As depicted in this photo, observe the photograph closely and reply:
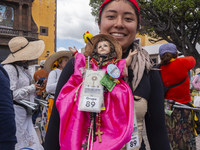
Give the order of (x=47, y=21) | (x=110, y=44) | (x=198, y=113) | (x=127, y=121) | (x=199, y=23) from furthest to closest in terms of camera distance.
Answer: (x=47, y=21) < (x=199, y=23) < (x=198, y=113) < (x=110, y=44) < (x=127, y=121)

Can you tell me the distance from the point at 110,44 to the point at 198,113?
2837 mm

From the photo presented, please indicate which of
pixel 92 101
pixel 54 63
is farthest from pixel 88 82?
pixel 54 63

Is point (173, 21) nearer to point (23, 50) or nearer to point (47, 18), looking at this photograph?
point (23, 50)

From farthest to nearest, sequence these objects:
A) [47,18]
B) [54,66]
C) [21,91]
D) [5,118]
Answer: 1. [47,18]
2. [54,66]
3. [21,91]
4. [5,118]

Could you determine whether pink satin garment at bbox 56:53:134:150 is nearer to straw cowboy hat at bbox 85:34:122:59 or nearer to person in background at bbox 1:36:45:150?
straw cowboy hat at bbox 85:34:122:59

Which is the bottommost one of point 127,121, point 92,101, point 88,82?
point 127,121

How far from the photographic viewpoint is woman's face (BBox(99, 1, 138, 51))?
1.31m

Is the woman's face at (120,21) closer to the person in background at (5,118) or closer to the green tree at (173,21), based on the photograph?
the person in background at (5,118)

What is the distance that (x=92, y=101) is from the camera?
1.05 metres

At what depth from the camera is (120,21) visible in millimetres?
1308

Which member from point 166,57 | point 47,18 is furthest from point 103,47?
point 47,18

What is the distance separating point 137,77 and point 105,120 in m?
0.41

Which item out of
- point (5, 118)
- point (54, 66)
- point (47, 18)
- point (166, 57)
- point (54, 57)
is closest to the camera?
point (5, 118)

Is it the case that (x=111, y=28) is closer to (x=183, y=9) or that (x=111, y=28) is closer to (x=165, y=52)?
(x=165, y=52)
